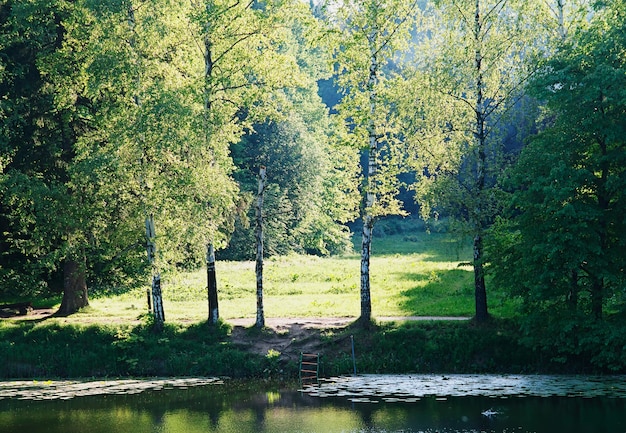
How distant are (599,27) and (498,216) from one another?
7606 mm

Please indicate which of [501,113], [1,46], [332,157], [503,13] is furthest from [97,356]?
[332,157]

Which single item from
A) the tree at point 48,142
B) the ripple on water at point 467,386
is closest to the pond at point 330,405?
the ripple on water at point 467,386

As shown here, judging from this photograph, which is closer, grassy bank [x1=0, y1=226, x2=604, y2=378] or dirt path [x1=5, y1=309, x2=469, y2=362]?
grassy bank [x1=0, y1=226, x2=604, y2=378]

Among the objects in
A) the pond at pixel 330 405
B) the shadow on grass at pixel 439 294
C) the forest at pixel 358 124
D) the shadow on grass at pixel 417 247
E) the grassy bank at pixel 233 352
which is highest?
the forest at pixel 358 124

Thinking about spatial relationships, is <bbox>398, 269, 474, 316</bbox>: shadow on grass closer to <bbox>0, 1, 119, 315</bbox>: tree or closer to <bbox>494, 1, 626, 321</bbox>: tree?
<bbox>494, 1, 626, 321</bbox>: tree

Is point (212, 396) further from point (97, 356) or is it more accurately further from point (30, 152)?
→ point (30, 152)

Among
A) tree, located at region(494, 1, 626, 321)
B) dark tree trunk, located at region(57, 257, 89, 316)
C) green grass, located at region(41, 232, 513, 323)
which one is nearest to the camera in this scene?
tree, located at region(494, 1, 626, 321)

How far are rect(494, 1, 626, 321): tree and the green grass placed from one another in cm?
269

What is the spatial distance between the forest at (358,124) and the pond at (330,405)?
341 centimetres

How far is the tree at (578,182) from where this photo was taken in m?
24.0

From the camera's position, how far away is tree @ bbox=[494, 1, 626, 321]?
945 inches

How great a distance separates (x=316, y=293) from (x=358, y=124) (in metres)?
12.5

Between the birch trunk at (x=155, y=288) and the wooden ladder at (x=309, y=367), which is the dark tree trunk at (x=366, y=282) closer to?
the wooden ladder at (x=309, y=367)

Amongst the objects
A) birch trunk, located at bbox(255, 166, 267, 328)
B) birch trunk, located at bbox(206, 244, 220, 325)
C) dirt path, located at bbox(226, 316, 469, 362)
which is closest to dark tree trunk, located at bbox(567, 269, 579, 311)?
dirt path, located at bbox(226, 316, 469, 362)
